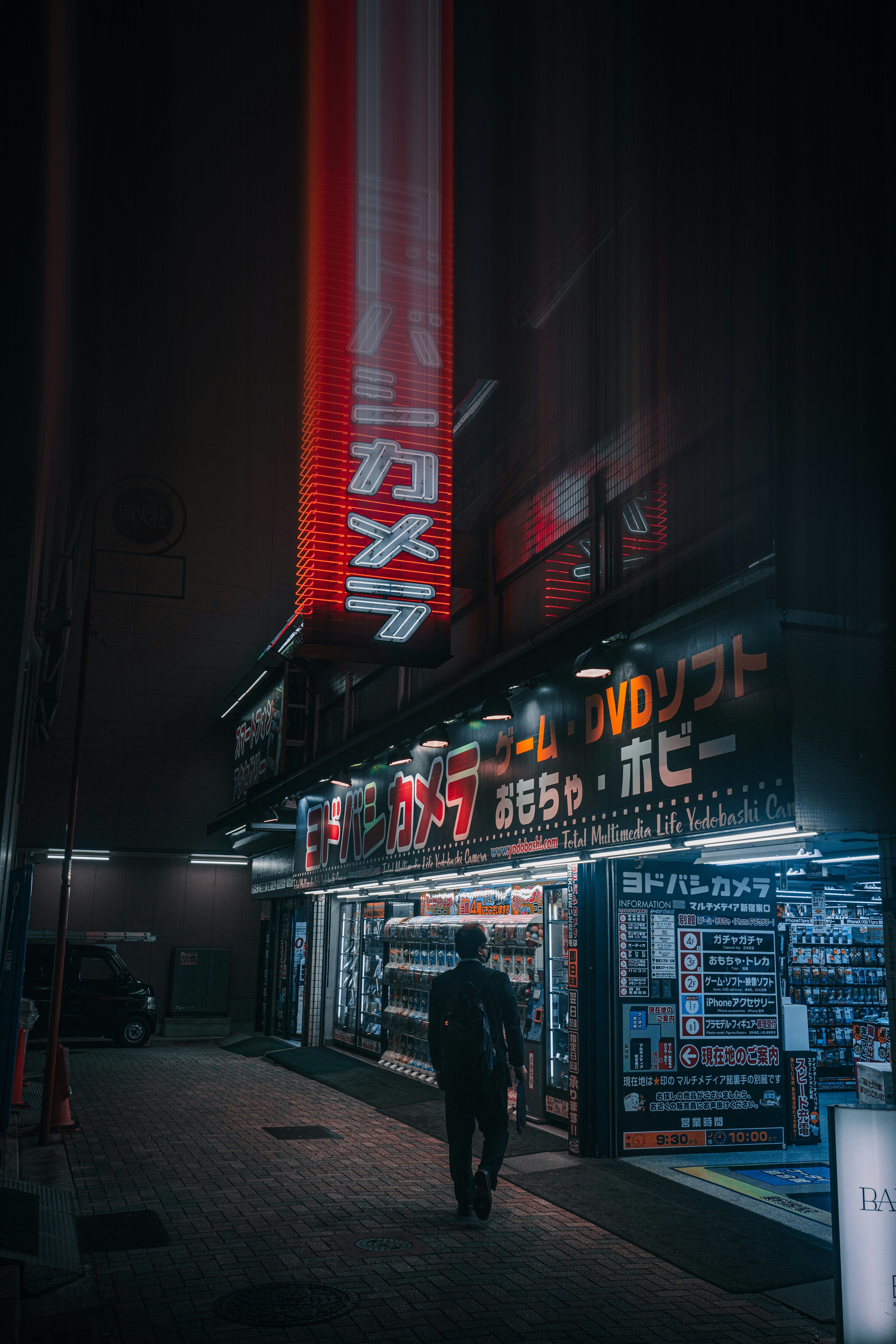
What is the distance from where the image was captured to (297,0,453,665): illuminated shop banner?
8.70 m

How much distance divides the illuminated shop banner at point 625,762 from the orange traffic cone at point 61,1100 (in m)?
4.84

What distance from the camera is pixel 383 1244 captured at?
281 inches

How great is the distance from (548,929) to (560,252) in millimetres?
7578

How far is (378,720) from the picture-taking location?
54.2 ft

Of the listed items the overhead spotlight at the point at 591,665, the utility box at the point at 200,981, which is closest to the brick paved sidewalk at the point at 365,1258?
the overhead spotlight at the point at 591,665

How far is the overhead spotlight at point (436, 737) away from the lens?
1276 cm

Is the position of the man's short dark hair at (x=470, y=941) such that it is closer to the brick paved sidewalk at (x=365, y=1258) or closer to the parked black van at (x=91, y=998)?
the brick paved sidewalk at (x=365, y=1258)

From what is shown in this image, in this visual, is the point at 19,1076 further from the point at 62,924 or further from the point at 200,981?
the point at 200,981

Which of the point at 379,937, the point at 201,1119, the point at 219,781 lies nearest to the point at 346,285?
the point at 201,1119

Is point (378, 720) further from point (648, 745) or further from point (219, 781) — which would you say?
point (219, 781)

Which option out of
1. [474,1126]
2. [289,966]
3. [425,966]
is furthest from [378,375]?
[289,966]

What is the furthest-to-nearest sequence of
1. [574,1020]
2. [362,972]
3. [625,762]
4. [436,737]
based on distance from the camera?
[362,972], [436,737], [574,1020], [625,762]

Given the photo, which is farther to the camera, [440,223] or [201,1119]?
[201,1119]

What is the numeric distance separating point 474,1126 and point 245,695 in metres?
17.0
